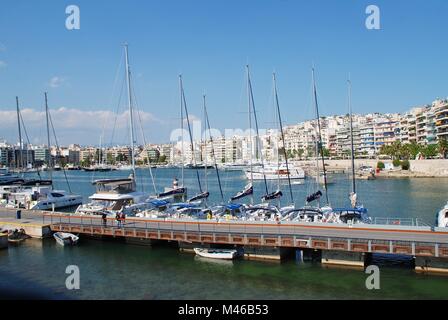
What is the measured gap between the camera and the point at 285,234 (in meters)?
27.8

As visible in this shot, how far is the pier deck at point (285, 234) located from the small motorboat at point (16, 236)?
6.75ft

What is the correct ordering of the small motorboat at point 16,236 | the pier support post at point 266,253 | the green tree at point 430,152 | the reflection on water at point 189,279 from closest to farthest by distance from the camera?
the reflection on water at point 189,279
the pier support post at point 266,253
the small motorboat at point 16,236
the green tree at point 430,152

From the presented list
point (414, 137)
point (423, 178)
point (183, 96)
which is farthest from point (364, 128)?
point (183, 96)

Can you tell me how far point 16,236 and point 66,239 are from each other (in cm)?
515

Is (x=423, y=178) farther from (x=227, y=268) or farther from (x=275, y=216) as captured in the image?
(x=227, y=268)

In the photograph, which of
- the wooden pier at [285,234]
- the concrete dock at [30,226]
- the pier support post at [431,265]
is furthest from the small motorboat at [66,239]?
the pier support post at [431,265]

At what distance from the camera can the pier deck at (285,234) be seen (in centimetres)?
2464

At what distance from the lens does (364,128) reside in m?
186

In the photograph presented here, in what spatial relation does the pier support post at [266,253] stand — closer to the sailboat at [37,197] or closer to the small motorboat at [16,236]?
the small motorboat at [16,236]

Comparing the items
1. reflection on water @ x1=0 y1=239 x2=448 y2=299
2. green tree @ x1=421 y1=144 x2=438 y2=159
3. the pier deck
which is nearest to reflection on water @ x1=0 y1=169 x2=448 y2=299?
reflection on water @ x1=0 y1=239 x2=448 y2=299

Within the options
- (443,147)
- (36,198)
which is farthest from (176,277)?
(443,147)

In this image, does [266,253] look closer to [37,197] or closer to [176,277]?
[176,277]

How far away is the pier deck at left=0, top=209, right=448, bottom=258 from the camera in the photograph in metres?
24.6
